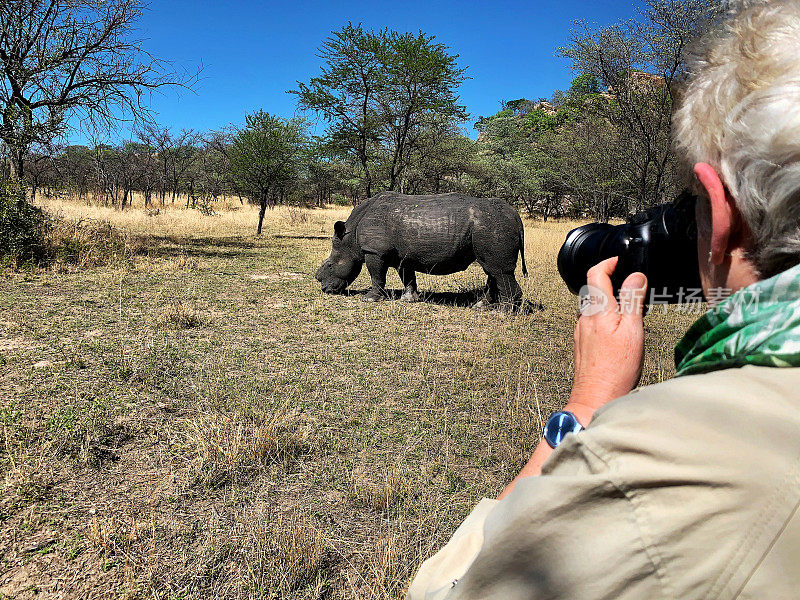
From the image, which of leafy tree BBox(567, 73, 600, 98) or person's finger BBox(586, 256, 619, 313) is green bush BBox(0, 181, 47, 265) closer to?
person's finger BBox(586, 256, 619, 313)

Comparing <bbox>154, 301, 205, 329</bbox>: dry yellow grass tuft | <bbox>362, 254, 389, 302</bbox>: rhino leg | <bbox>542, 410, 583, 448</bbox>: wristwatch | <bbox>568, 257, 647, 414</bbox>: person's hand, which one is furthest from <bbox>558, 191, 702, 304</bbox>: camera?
<bbox>362, 254, 389, 302</bbox>: rhino leg

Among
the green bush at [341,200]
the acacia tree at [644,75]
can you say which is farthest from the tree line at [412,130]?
the green bush at [341,200]

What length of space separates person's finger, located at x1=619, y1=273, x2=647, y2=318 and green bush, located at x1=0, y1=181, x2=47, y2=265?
9.97 meters

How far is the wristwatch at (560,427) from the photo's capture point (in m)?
1.08

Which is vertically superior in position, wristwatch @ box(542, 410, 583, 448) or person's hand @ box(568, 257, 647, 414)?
person's hand @ box(568, 257, 647, 414)

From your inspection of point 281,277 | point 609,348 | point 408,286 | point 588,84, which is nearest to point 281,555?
point 609,348

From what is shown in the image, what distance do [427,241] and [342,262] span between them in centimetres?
169

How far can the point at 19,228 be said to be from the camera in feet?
28.9

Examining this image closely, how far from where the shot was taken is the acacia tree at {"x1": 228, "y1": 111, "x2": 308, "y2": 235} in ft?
60.3

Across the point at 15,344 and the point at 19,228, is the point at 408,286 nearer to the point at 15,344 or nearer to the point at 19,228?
the point at 15,344

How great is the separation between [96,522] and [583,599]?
272cm

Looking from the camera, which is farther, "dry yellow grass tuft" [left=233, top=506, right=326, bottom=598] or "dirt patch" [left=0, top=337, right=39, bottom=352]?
"dirt patch" [left=0, top=337, right=39, bottom=352]

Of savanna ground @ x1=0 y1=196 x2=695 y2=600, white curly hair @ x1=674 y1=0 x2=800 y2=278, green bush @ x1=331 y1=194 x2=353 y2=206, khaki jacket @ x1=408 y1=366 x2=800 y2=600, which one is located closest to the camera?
khaki jacket @ x1=408 y1=366 x2=800 y2=600

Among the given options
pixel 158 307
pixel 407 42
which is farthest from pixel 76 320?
pixel 407 42
